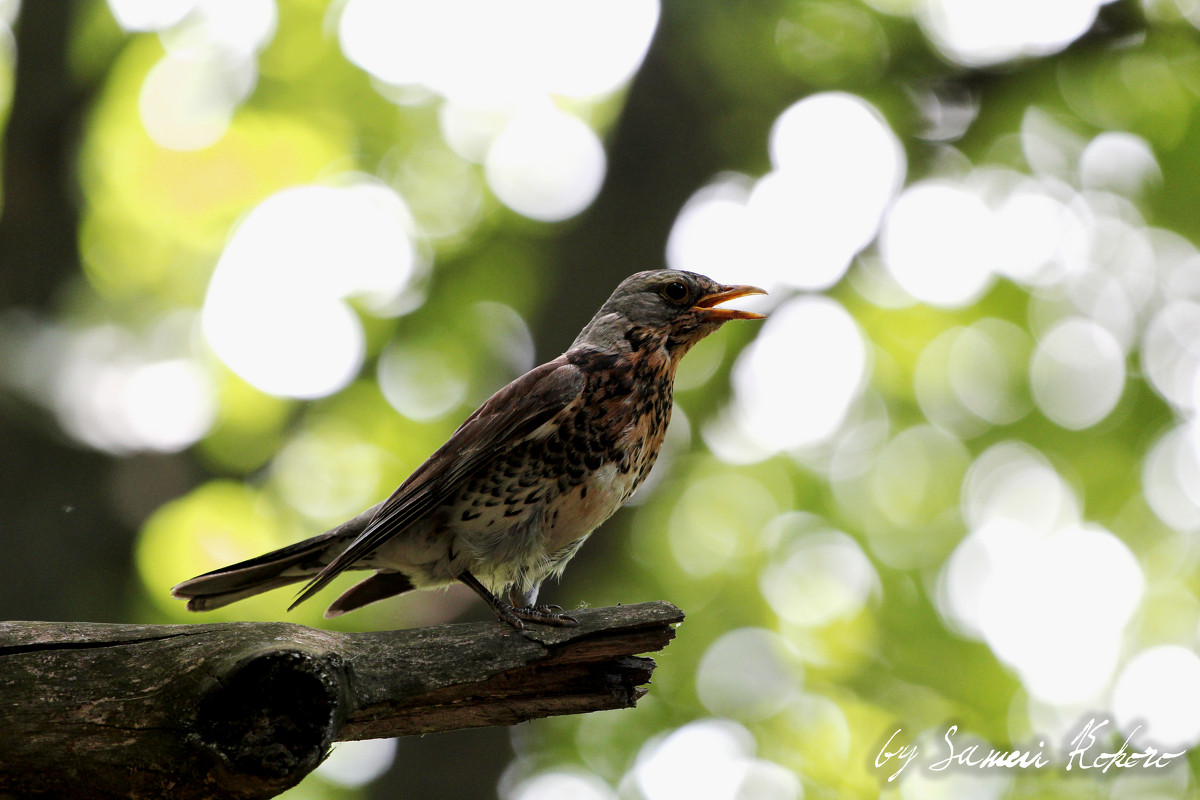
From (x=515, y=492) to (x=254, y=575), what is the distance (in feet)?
3.90

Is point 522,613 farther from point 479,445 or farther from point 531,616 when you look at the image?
point 479,445

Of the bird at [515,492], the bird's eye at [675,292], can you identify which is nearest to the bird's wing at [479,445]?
the bird at [515,492]

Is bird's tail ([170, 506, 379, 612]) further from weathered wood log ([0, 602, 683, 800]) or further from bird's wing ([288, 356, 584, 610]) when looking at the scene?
weathered wood log ([0, 602, 683, 800])

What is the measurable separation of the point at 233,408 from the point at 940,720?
7.22 meters

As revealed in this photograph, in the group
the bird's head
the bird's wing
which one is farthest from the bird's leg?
the bird's head

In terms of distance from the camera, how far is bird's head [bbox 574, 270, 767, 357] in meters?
4.15

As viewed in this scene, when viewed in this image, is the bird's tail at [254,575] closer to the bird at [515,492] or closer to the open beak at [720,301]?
the bird at [515,492]

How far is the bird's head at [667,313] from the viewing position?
415 cm

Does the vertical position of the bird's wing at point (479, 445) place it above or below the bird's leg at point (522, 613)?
above

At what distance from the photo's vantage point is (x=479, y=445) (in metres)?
3.74

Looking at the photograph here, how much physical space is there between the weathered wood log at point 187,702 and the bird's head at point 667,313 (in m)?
1.91

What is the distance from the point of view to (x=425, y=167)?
9.66 metres

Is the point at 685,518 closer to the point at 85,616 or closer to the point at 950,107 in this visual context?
the point at 950,107

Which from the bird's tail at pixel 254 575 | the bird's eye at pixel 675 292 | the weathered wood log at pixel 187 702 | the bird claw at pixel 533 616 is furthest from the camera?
the bird's eye at pixel 675 292
